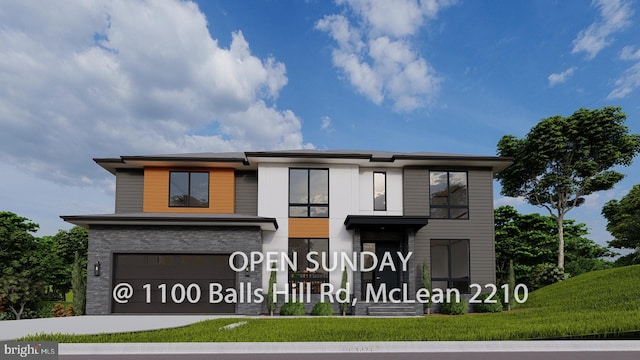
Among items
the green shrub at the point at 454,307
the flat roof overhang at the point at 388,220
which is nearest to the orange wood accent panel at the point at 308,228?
the flat roof overhang at the point at 388,220

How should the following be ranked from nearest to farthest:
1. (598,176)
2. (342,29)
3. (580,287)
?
(342,29) → (580,287) → (598,176)

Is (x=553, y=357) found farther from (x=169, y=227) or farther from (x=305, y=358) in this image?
(x=169, y=227)

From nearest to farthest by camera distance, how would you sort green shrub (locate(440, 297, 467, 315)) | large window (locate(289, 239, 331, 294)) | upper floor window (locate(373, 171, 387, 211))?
green shrub (locate(440, 297, 467, 315))
large window (locate(289, 239, 331, 294))
upper floor window (locate(373, 171, 387, 211))

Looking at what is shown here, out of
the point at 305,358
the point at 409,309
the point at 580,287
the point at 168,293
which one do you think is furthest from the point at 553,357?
the point at 168,293

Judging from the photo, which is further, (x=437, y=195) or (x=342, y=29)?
(x=437, y=195)

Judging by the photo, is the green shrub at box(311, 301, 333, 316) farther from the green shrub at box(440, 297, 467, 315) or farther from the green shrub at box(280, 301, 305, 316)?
the green shrub at box(440, 297, 467, 315)

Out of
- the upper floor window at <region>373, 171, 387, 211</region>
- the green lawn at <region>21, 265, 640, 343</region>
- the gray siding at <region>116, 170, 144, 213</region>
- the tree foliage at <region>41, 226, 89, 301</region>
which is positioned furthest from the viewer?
the tree foliage at <region>41, 226, 89, 301</region>

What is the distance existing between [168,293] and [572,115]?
1009 inches

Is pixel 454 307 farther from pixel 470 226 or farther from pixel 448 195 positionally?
pixel 448 195

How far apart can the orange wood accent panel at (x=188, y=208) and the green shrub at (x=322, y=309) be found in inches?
205

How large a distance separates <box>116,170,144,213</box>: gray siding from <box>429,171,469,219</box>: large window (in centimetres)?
1209

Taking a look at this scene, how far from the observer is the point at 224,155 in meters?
21.8

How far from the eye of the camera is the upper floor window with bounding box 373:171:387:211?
21141 mm

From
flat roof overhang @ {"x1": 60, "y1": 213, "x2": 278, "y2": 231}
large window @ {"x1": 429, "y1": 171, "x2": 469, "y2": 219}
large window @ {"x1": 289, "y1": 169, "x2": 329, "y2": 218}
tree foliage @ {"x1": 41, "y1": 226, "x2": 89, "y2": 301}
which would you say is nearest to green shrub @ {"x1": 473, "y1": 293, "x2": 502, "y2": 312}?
large window @ {"x1": 429, "y1": 171, "x2": 469, "y2": 219}
